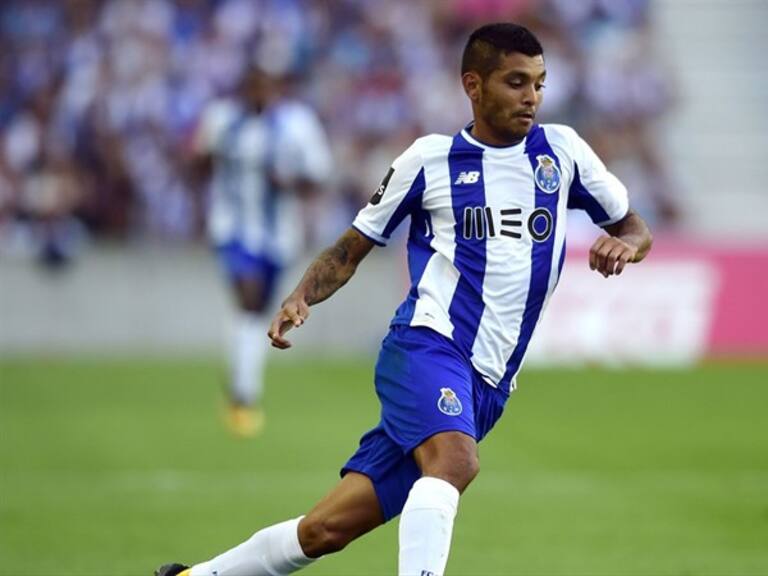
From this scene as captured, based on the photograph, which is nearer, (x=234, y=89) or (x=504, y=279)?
(x=504, y=279)

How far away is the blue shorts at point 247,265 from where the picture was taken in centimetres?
1414

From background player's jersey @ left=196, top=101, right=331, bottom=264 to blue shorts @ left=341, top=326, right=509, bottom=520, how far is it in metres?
7.92

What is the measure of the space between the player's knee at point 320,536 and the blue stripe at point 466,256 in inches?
31.2

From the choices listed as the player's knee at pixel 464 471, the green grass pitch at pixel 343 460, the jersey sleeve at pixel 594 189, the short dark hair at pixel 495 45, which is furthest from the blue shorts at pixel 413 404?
the green grass pitch at pixel 343 460

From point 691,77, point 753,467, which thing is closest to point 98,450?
point 753,467

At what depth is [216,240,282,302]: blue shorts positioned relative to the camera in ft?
46.4

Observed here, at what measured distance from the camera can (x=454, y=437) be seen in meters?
5.89

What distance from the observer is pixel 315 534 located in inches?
238

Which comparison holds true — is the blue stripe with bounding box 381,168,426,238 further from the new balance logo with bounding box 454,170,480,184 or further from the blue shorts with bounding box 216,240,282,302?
the blue shorts with bounding box 216,240,282,302

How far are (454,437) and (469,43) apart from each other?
151 centimetres

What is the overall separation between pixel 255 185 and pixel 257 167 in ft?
0.60

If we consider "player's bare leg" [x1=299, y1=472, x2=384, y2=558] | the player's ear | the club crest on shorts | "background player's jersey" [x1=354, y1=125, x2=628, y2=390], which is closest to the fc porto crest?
"background player's jersey" [x1=354, y1=125, x2=628, y2=390]

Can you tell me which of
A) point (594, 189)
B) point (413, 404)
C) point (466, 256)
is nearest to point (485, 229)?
point (466, 256)

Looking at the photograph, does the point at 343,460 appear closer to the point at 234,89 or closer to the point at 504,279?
the point at 504,279
